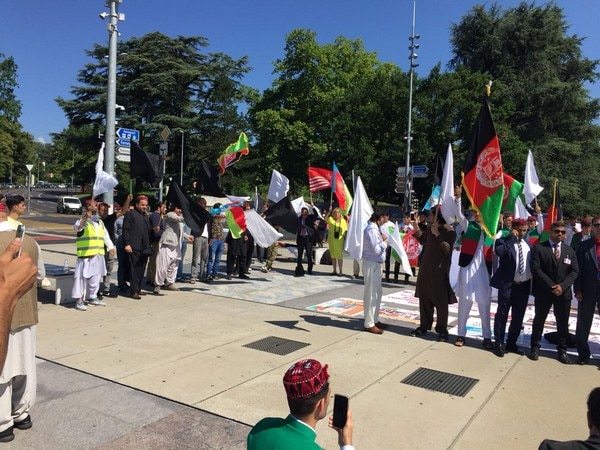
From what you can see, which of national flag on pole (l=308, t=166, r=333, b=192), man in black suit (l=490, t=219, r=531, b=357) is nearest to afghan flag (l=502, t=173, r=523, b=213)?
national flag on pole (l=308, t=166, r=333, b=192)

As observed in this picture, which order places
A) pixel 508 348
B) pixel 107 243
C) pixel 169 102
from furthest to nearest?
1. pixel 169 102
2. pixel 107 243
3. pixel 508 348

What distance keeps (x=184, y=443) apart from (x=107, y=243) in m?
5.62

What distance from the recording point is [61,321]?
7.61m

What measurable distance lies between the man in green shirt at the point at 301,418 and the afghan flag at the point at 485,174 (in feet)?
17.1

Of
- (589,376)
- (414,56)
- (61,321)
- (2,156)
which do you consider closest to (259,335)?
(61,321)

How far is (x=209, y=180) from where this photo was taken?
11.1m

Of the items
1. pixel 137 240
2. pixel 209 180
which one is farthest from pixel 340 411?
pixel 209 180

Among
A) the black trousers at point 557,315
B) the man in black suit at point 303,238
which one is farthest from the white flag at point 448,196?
the man in black suit at point 303,238

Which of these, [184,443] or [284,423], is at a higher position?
[284,423]

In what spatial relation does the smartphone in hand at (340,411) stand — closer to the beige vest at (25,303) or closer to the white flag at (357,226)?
the beige vest at (25,303)

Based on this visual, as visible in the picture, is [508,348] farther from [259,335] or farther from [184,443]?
[184,443]

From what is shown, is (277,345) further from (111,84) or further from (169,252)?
(111,84)

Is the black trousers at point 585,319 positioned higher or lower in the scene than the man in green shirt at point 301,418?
lower

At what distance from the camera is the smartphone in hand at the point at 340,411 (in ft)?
6.75
